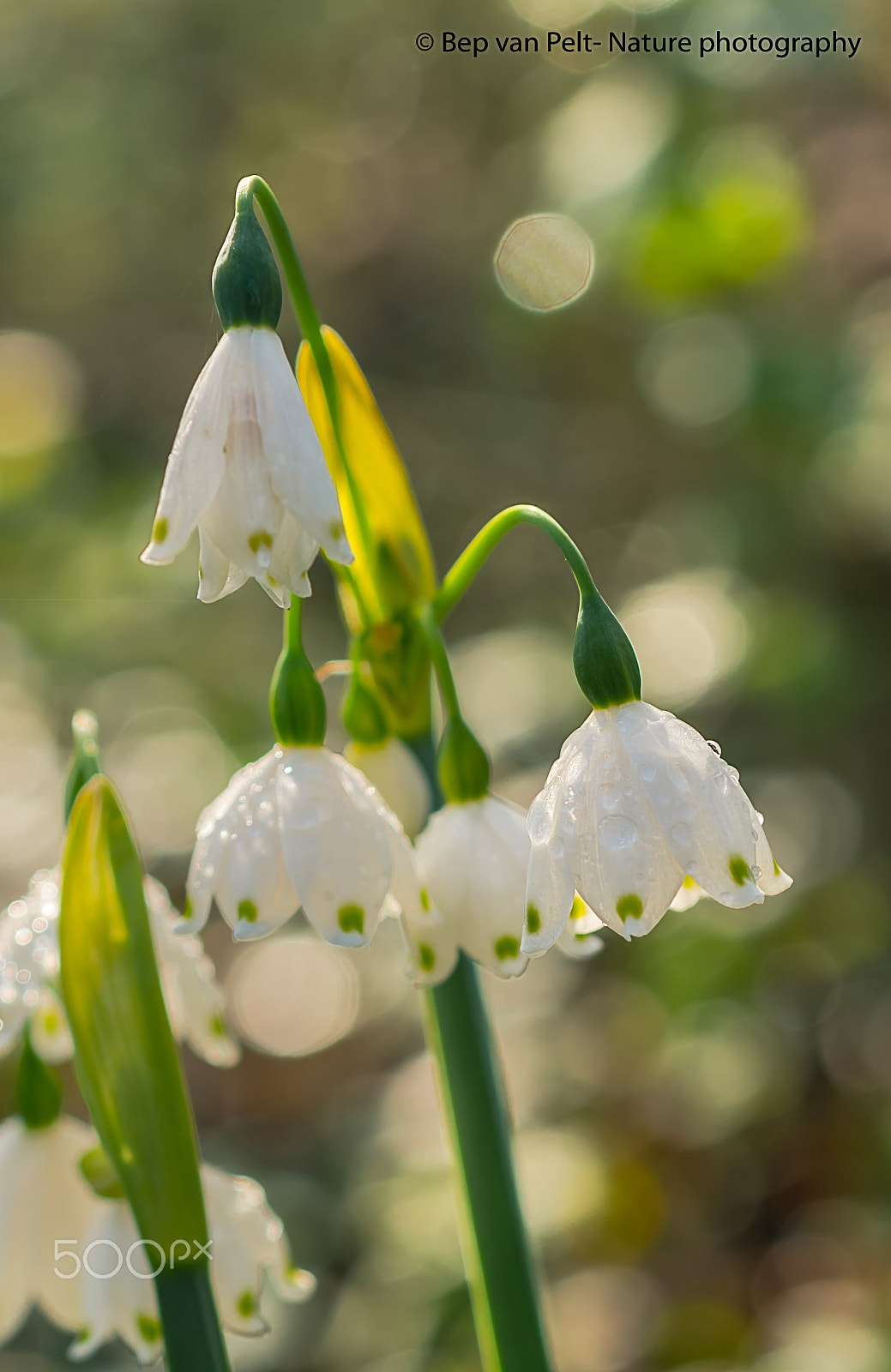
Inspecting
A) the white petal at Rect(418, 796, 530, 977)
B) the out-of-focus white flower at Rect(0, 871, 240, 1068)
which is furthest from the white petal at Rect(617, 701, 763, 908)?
the out-of-focus white flower at Rect(0, 871, 240, 1068)

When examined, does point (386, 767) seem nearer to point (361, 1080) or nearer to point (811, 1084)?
point (811, 1084)

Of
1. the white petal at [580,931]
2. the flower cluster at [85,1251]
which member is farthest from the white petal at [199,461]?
the flower cluster at [85,1251]

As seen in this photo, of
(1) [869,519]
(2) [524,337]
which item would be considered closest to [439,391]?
(2) [524,337]

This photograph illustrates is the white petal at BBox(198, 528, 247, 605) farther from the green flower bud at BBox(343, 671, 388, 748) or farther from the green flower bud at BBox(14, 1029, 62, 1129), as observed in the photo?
the green flower bud at BBox(14, 1029, 62, 1129)

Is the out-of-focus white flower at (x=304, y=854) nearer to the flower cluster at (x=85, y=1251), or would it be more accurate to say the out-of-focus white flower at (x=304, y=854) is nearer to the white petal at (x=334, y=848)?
the white petal at (x=334, y=848)

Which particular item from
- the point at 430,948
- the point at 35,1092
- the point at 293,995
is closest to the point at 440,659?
the point at 430,948

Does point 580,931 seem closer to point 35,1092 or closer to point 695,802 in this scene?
point 695,802

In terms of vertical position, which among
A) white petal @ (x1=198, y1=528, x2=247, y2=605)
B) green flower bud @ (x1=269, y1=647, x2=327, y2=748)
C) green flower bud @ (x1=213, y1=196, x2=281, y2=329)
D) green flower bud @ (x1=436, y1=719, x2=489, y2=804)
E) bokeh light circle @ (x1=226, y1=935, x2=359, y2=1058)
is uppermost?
green flower bud @ (x1=213, y1=196, x2=281, y2=329)

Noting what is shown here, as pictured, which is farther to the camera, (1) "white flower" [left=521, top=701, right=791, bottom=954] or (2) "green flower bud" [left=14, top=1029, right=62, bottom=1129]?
(2) "green flower bud" [left=14, top=1029, right=62, bottom=1129]
